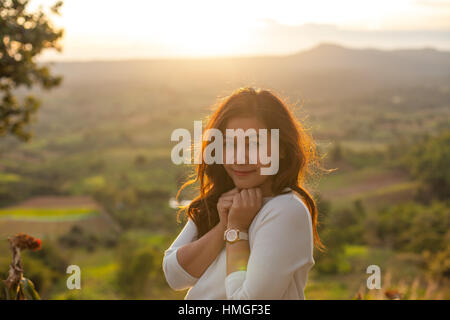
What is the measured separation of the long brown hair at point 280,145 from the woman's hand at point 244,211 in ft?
0.37

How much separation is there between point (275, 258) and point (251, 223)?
0.70 feet

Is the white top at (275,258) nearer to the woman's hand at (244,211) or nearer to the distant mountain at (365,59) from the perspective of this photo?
the woman's hand at (244,211)

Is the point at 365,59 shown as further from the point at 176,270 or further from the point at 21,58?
the point at 176,270

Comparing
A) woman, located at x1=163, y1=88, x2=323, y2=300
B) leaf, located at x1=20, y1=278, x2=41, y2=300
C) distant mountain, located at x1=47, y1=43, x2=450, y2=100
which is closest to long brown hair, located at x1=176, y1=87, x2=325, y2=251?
woman, located at x1=163, y1=88, x2=323, y2=300

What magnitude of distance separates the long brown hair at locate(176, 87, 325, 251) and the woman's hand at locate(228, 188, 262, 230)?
0.11 metres

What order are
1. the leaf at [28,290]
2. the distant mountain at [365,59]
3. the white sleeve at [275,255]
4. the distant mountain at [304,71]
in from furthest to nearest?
the distant mountain at [365,59] < the distant mountain at [304,71] < the leaf at [28,290] < the white sleeve at [275,255]

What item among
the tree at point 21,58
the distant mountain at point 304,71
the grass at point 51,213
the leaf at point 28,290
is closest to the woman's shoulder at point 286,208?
the leaf at point 28,290

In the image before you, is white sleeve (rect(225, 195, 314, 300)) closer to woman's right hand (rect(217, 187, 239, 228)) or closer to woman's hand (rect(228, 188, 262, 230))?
woman's hand (rect(228, 188, 262, 230))

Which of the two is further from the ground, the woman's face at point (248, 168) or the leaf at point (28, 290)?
the woman's face at point (248, 168)

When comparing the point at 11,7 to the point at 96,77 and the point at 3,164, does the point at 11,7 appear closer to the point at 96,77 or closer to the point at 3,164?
the point at 3,164

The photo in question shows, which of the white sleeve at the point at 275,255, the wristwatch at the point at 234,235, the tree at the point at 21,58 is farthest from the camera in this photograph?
the tree at the point at 21,58

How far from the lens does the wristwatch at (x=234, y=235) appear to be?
5.20 feet

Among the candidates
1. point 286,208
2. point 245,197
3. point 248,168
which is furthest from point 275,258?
point 248,168
